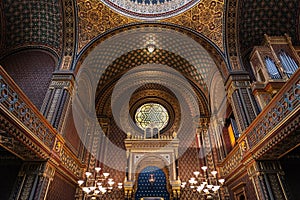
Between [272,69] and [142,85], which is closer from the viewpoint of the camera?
[272,69]

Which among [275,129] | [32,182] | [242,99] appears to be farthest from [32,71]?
[275,129]

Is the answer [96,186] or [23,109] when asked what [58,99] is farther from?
[96,186]

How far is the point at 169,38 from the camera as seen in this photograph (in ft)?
41.1

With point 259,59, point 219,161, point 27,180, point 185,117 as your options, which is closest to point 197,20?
point 259,59

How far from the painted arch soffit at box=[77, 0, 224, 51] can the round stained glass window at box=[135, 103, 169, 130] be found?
6.67 m

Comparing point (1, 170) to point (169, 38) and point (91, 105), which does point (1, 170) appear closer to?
point (91, 105)

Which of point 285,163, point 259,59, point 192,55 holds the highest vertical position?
point 192,55

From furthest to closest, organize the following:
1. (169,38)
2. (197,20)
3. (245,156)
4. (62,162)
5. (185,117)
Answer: (185,117) → (169,38) → (197,20) → (62,162) → (245,156)

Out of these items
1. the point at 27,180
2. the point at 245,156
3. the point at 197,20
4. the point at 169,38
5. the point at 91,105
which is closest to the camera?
the point at 27,180

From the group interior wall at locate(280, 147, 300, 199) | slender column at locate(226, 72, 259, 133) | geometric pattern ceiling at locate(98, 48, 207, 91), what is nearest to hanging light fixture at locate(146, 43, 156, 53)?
geometric pattern ceiling at locate(98, 48, 207, 91)

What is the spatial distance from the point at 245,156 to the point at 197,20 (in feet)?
24.8

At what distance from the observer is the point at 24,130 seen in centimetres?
586

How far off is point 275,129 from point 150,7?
9806 millimetres

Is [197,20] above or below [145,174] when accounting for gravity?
above
